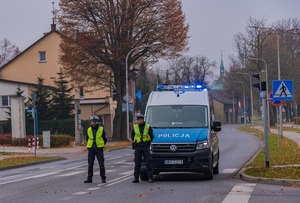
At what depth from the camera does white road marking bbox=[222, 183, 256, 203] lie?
13586 mm

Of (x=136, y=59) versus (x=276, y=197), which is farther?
(x=136, y=59)

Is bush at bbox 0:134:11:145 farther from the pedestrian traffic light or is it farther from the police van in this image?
the pedestrian traffic light

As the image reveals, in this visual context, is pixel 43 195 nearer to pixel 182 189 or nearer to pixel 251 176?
pixel 182 189

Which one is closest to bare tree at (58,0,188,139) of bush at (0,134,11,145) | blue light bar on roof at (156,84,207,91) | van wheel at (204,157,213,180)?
bush at (0,134,11,145)

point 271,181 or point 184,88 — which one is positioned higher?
point 184,88

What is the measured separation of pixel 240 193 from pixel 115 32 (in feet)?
131

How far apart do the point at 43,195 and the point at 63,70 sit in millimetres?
43601

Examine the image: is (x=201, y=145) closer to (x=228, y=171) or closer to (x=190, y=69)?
(x=228, y=171)

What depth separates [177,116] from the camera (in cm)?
1920

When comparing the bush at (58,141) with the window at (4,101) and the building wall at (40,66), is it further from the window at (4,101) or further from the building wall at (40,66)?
the building wall at (40,66)

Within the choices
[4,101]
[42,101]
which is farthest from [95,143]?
[4,101]

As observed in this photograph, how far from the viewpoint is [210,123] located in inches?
753

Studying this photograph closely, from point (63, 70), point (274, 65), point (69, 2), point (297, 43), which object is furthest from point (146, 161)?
point (297, 43)

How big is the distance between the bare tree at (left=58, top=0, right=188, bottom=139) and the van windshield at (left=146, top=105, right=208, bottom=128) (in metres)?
33.8
